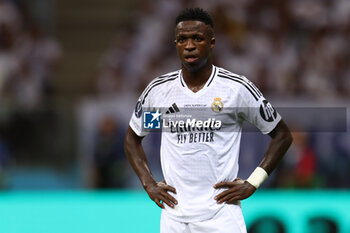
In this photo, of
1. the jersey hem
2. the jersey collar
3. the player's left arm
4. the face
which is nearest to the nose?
the face

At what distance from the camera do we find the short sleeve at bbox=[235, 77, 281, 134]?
13.0 feet

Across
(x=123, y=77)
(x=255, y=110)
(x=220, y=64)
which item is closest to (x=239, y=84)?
(x=255, y=110)

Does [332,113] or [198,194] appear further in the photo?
[332,113]

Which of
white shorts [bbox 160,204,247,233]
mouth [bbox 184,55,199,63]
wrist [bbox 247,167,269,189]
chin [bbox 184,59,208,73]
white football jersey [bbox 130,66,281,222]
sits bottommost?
white shorts [bbox 160,204,247,233]

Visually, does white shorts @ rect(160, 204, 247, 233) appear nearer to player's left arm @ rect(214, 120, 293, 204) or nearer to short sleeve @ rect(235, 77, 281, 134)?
player's left arm @ rect(214, 120, 293, 204)

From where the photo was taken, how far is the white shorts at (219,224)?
3887mm

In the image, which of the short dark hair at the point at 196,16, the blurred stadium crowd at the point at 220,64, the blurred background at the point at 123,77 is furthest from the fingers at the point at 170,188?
the blurred stadium crowd at the point at 220,64

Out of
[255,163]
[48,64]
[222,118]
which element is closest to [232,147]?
[222,118]

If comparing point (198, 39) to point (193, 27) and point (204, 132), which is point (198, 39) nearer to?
point (193, 27)

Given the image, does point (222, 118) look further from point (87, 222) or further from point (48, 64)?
point (48, 64)

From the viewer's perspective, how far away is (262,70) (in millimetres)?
9797

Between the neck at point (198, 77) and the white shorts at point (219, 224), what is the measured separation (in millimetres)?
712

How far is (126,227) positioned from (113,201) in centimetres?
34

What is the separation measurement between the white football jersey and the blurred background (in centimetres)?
229
